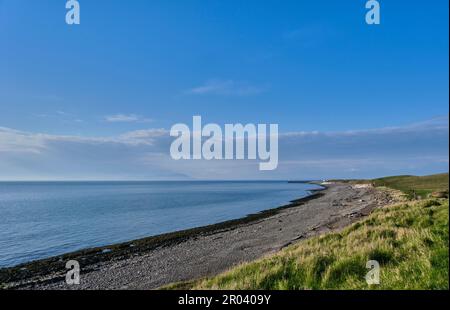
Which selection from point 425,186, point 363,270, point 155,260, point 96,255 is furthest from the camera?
point 425,186

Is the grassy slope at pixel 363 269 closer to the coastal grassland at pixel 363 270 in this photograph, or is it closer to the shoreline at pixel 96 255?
the coastal grassland at pixel 363 270

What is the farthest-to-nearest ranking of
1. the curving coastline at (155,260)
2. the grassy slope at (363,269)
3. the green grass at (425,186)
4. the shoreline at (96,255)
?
the green grass at (425,186) → the shoreline at (96,255) → the curving coastline at (155,260) → the grassy slope at (363,269)

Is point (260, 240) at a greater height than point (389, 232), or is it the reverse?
point (389, 232)

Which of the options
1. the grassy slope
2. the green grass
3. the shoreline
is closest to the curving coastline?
the shoreline

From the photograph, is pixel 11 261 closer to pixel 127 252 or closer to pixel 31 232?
pixel 127 252

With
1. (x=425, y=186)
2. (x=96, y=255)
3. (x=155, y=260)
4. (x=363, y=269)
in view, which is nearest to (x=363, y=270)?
(x=363, y=269)

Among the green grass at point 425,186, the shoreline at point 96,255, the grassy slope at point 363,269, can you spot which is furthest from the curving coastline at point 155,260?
the green grass at point 425,186

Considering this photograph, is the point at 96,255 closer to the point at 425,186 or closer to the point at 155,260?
the point at 155,260

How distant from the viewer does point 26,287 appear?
19.6m
